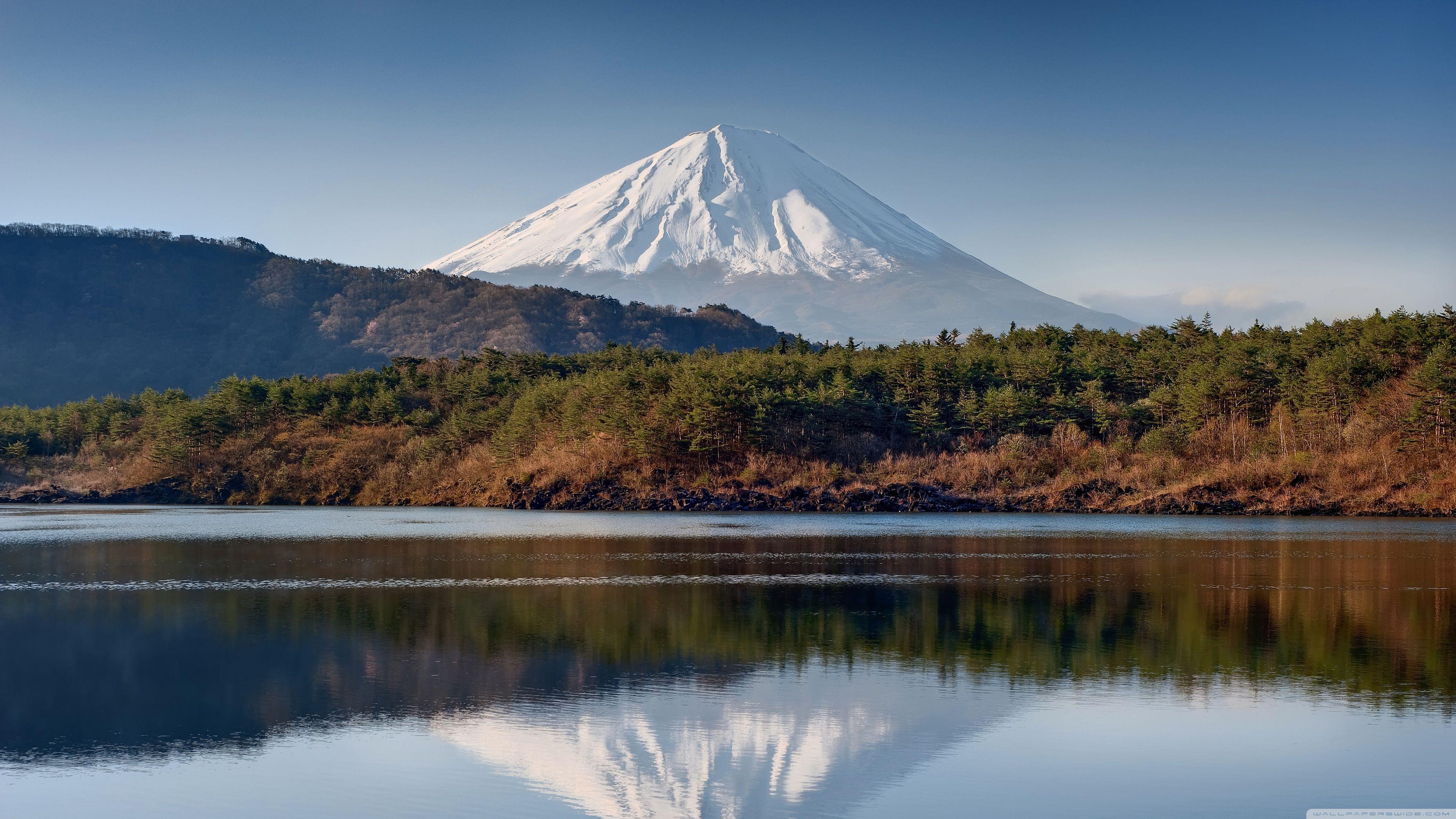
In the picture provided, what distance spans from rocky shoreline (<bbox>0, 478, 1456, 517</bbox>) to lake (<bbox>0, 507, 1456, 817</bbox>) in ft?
69.7

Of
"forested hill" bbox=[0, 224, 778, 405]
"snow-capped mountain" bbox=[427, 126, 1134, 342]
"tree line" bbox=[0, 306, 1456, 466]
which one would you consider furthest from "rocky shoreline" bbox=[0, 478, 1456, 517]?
"snow-capped mountain" bbox=[427, 126, 1134, 342]

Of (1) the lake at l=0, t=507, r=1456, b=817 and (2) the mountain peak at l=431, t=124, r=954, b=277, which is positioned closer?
(1) the lake at l=0, t=507, r=1456, b=817

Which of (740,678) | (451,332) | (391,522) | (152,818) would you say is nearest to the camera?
(152,818)

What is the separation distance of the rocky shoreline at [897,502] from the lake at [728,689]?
21.2m

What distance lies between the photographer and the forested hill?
132875mm

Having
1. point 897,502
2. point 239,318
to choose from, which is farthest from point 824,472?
point 239,318

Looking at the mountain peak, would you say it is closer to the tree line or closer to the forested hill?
the forested hill

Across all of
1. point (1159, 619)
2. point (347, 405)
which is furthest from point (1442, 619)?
point (347, 405)

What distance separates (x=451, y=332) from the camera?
142250mm

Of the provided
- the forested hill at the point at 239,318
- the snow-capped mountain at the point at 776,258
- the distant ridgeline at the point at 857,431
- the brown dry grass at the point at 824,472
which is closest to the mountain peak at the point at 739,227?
the snow-capped mountain at the point at 776,258

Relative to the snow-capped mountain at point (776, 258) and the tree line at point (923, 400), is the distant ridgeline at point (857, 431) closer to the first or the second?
the tree line at point (923, 400)

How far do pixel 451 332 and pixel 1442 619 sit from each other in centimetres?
13322

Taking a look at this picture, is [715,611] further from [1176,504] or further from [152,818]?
[1176,504]

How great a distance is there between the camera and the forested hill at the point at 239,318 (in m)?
133
